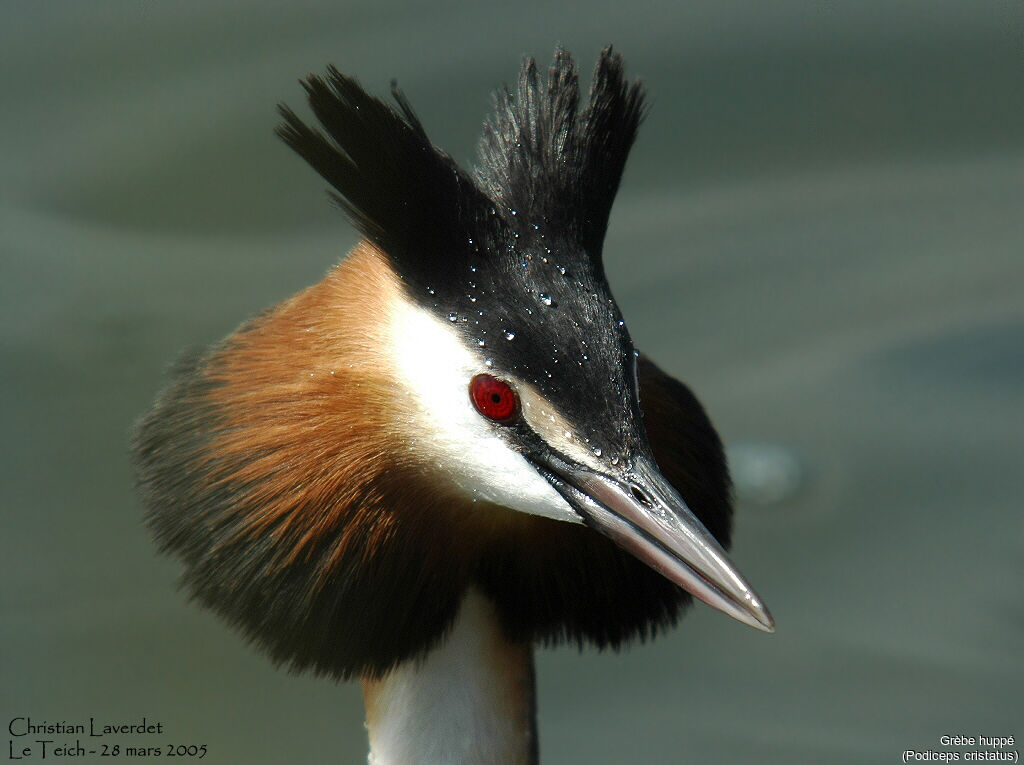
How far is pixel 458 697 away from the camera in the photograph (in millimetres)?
1714

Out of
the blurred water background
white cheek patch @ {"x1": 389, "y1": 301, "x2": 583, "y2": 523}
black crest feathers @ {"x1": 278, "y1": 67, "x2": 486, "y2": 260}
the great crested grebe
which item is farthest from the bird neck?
the blurred water background

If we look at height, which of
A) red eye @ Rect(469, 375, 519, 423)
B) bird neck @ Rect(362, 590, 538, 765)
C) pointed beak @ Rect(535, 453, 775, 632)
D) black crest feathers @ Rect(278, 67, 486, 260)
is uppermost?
black crest feathers @ Rect(278, 67, 486, 260)

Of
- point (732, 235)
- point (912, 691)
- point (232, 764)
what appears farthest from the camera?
point (732, 235)

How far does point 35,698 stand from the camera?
2.80 meters

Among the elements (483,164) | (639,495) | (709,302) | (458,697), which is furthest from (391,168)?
(709,302)

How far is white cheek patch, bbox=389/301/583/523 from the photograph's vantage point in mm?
1419

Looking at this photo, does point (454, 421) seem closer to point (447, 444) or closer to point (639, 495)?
point (447, 444)

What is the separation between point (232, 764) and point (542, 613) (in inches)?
50.0

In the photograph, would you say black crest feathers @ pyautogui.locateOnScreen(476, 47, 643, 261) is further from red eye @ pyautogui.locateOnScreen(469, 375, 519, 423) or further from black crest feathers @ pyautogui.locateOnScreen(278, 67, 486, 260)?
red eye @ pyautogui.locateOnScreen(469, 375, 519, 423)

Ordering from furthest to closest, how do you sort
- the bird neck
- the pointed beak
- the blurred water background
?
1. the blurred water background
2. the bird neck
3. the pointed beak

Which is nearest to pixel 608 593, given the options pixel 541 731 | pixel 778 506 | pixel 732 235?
pixel 541 731

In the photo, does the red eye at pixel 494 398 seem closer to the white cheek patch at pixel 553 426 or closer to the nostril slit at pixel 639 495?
the white cheek patch at pixel 553 426

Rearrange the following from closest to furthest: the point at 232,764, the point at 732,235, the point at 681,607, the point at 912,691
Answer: the point at 681,607, the point at 232,764, the point at 912,691, the point at 732,235

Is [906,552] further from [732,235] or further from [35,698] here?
[35,698]
